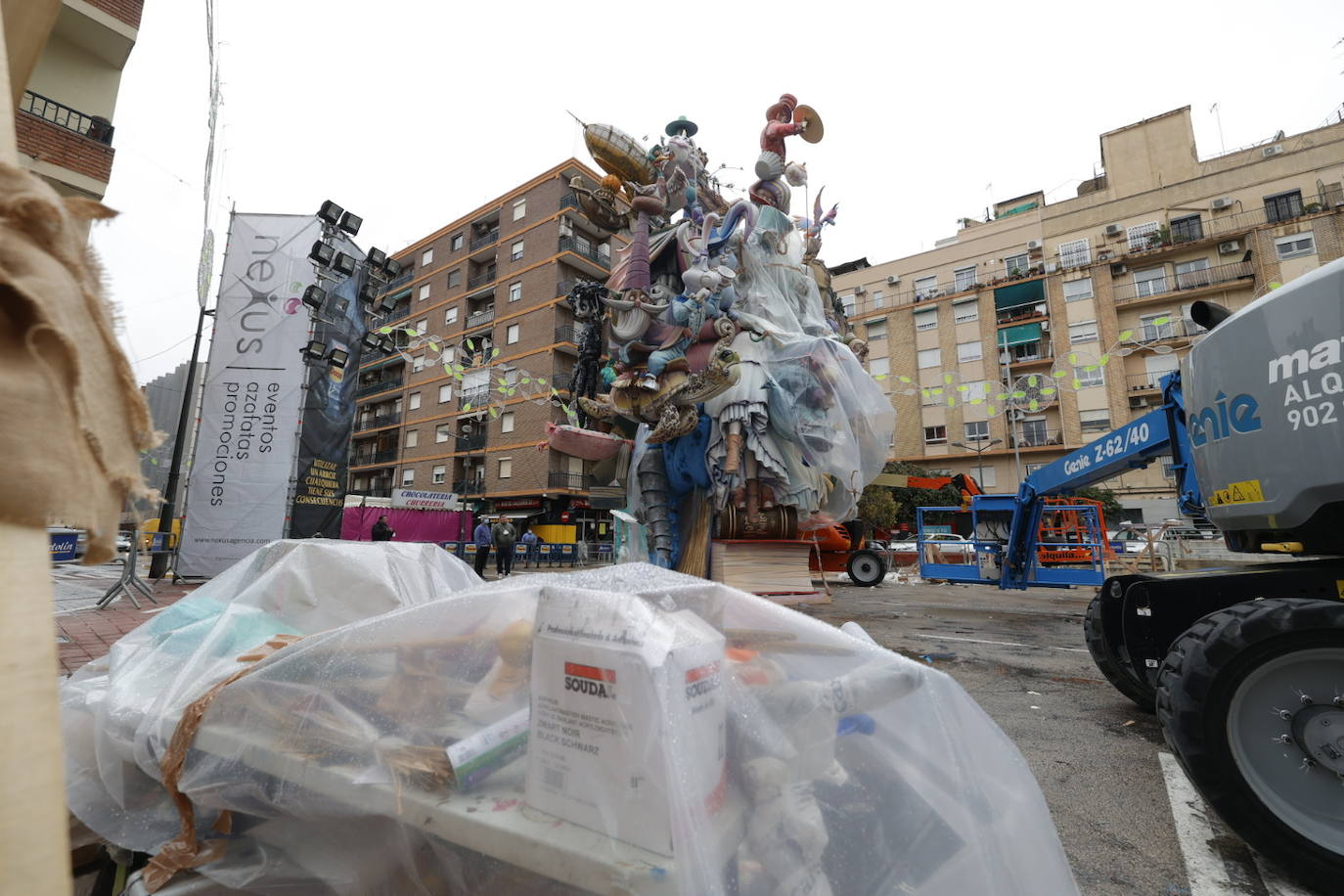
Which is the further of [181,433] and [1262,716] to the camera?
[181,433]

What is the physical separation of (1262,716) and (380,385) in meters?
38.0

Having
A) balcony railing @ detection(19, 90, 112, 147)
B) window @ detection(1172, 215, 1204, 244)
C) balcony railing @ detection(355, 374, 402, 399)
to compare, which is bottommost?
balcony railing @ detection(19, 90, 112, 147)

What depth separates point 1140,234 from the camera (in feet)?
89.0

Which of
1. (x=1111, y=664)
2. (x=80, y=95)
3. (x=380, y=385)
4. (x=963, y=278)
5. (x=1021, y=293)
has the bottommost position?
(x=1111, y=664)

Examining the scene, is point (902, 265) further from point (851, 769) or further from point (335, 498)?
point (851, 769)

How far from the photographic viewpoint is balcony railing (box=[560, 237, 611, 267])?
2706cm

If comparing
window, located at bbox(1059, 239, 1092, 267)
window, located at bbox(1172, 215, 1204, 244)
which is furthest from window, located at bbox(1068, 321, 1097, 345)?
window, located at bbox(1172, 215, 1204, 244)

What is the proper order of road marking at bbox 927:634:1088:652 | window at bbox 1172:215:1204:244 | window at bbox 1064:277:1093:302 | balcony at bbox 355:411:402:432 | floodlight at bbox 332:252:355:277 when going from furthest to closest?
balcony at bbox 355:411:402:432 < window at bbox 1064:277:1093:302 < window at bbox 1172:215:1204:244 < floodlight at bbox 332:252:355:277 < road marking at bbox 927:634:1088:652

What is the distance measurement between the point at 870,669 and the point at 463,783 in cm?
88

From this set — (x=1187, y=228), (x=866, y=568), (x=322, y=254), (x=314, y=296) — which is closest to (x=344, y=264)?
(x=322, y=254)

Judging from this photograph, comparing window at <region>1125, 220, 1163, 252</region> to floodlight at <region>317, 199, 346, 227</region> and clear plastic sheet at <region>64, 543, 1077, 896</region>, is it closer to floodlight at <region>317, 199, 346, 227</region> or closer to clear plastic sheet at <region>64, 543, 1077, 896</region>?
floodlight at <region>317, 199, 346, 227</region>

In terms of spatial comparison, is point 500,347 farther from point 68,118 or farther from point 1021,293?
point 1021,293

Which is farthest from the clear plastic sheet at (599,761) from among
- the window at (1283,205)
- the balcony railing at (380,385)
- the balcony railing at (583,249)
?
the balcony railing at (380,385)

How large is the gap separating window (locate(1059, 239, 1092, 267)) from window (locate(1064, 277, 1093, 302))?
3.32 feet
